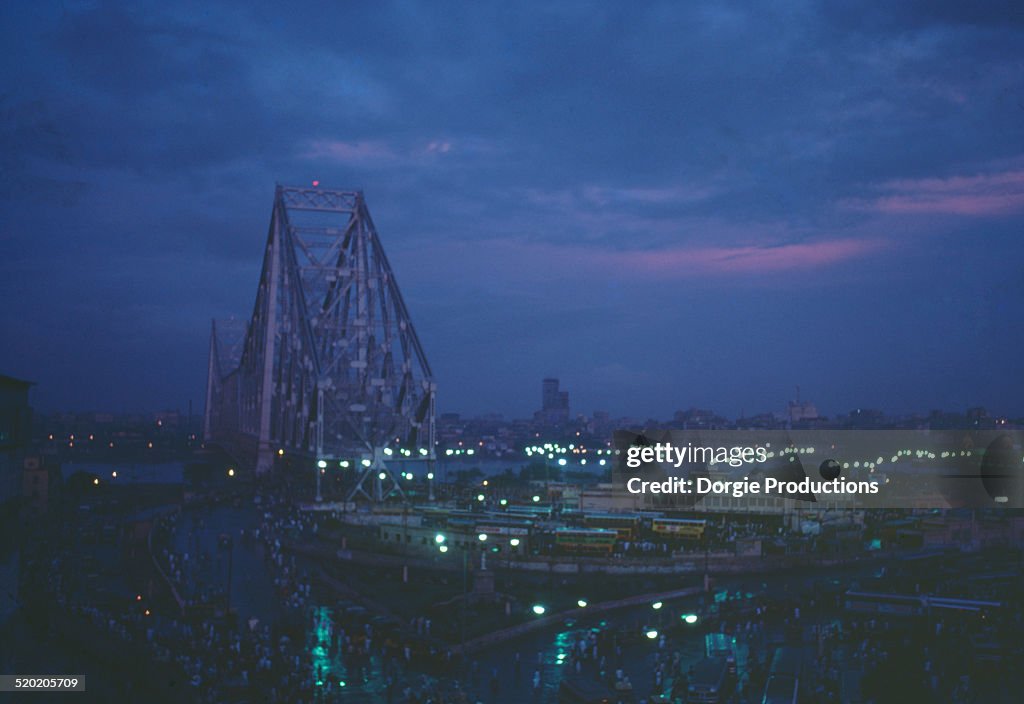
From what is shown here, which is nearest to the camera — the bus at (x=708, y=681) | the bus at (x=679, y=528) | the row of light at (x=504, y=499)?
the bus at (x=708, y=681)

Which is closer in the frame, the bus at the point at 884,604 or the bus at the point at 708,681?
the bus at the point at 708,681

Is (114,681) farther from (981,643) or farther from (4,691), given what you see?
(981,643)

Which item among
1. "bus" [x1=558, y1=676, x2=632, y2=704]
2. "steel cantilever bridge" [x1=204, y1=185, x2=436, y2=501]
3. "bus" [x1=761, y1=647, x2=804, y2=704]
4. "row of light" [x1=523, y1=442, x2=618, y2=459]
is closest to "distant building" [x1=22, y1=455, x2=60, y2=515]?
"steel cantilever bridge" [x1=204, y1=185, x2=436, y2=501]

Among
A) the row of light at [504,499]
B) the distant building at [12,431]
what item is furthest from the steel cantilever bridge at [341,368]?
the distant building at [12,431]

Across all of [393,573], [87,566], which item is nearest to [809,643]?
[393,573]

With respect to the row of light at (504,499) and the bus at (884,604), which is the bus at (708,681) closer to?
the bus at (884,604)

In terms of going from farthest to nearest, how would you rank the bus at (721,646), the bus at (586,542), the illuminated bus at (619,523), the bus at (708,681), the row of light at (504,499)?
the row of light at (504,499)
the illuminated bus at (619,523)
the bus at (586,542)
the bus at (721,646)
the bus at (708,681)

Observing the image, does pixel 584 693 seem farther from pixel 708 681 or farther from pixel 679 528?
pixel 679 528
